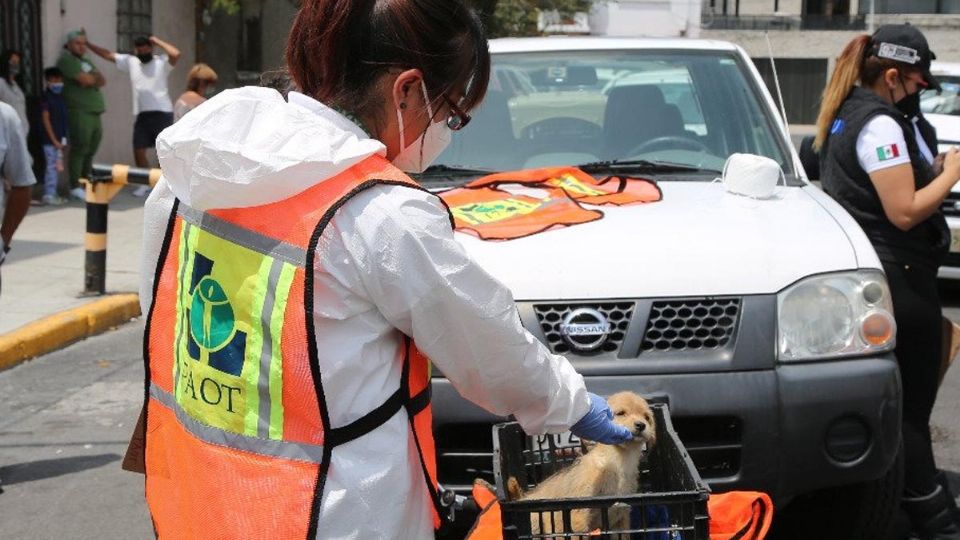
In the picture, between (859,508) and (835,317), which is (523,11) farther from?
(835,317)

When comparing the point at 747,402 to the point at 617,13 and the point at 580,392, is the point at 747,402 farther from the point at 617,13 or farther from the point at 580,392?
the point at 617,13

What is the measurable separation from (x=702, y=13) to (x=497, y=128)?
4850cm

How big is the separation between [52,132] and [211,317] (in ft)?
46.3

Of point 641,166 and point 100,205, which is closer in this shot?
point 641,166

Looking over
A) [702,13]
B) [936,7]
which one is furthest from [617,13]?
[936,7]

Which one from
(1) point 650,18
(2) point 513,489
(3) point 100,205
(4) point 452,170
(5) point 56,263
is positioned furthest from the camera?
(1) point 650,18

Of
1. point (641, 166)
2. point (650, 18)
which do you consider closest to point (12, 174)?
point (641, 166)

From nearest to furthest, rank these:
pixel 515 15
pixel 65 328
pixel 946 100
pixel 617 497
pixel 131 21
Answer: pixel 617 497, pixel 65 328, pixel 946 100, pixel 131 21, pixel 515 15

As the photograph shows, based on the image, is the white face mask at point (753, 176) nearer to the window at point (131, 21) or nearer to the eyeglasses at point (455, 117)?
the eyeglasses at point (455, 117)

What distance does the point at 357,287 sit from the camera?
206 centimetres

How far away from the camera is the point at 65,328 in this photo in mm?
8977

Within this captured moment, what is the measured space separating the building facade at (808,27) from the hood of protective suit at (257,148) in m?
48.7

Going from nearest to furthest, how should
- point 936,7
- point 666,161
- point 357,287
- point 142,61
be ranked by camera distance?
point 357,287, point 666,161, point 142,61, point 936,7

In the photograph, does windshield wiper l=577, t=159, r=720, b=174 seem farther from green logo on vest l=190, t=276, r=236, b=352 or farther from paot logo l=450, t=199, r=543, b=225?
green logo on vest l=190, t=276, r=236, b=352
